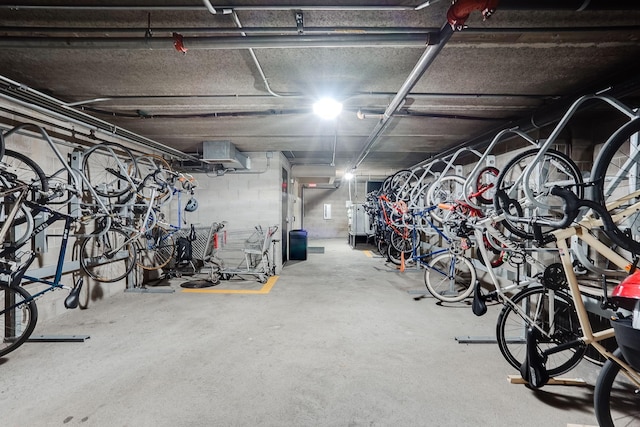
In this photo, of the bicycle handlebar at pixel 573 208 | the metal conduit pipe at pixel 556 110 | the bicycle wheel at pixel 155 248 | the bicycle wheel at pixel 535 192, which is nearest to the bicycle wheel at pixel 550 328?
the bicycle wheel at pixel 535 192

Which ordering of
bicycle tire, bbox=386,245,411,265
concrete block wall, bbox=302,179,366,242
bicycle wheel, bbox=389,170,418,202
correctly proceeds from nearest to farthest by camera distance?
bicycle wheel, bbox=389,170,418,202 → bicycle tire, bbox=386,245,411,265 → concrete block wall, bbox=302,179,366,242

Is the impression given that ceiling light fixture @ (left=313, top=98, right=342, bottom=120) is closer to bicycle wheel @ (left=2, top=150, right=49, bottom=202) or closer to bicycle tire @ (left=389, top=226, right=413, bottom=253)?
bicycle wheel @ (left=2, top=150, right=49, bottom=202)

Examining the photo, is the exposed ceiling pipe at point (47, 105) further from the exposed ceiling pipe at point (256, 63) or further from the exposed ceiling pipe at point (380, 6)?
the exposed ceiling pipe at point (256, 63)

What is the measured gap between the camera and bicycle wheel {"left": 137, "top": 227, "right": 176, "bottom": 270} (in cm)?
445

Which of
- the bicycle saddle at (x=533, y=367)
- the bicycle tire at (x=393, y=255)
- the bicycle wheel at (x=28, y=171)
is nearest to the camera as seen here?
the bicycle saddle at (x=533, y=367)

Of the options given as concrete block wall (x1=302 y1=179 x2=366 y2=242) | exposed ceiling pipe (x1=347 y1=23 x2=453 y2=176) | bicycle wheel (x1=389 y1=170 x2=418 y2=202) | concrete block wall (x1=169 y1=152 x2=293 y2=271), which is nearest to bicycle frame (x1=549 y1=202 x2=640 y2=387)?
exposed ceiling pipe (x1=347 y1=23 x2=453 y2=176)

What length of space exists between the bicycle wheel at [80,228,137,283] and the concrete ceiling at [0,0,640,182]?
1.65 meters

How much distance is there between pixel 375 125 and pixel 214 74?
2.29m

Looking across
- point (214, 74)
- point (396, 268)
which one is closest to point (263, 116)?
point (214, 74)

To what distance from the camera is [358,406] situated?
69.3 inches

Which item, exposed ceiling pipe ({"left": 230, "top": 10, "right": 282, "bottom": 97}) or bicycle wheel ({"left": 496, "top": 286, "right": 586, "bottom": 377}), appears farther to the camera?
bicycle wheel ({"left": 496, "top": 286, "right": 586, "bottom": 377})

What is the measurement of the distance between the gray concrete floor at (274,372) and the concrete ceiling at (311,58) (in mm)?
2296

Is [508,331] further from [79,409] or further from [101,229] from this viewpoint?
[101,229]

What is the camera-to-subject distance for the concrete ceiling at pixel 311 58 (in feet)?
5.40
